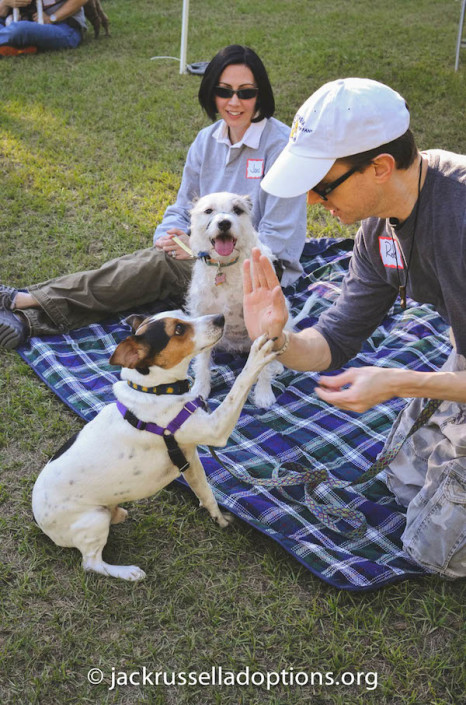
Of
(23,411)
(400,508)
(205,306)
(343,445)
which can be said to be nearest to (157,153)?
(205,306)

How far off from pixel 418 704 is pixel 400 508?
92 centimetres

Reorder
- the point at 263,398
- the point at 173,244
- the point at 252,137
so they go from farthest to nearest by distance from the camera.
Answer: the point at 173,244 < the point at 252,137 < the point at 263,398

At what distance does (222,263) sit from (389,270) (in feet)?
4.61

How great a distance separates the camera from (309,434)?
331 cm

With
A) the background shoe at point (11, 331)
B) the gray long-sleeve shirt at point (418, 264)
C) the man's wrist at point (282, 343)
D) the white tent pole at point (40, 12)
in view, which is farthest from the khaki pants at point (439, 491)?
Answer: the white tent pole at point (40, 12)

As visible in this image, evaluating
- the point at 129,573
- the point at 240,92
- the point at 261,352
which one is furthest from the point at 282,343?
the point at 240,92

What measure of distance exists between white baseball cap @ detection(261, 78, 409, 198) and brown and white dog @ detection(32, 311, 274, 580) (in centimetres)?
67

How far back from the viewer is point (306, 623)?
7.77ft

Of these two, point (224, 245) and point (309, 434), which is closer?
point (309, 434)

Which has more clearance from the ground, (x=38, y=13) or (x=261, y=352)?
(x=38, y=13)

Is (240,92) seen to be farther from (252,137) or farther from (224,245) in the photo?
(224,245)

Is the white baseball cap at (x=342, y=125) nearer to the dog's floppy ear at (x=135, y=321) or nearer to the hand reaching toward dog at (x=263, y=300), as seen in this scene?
the hand reaching toward dog at (x=263, y=300)

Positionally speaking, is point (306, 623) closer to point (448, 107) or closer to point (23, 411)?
point (23, 411)

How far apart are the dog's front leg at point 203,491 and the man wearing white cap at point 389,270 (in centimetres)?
61
